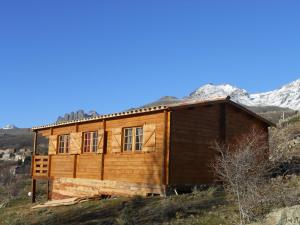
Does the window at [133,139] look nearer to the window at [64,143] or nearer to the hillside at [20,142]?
the window at [64,143]

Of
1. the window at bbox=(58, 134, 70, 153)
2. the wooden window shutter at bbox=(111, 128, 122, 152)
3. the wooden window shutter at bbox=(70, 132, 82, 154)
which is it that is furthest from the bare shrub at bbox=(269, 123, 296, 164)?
the window at bbox=(58, 134, 70, 153)

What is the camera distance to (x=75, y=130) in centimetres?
2422

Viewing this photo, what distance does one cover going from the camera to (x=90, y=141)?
23.0 meters

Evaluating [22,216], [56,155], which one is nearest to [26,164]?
[56,155]

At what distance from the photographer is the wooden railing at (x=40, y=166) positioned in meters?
27.0

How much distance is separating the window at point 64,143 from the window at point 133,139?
5993 mm

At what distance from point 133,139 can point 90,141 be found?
4.04 m

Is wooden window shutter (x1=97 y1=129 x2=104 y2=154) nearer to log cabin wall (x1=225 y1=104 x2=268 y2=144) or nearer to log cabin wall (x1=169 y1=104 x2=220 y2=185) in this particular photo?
log cabin wall (x1=169 y1=104 x2=220 y2=185)

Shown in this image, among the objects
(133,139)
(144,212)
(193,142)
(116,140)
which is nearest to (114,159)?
(116,140)

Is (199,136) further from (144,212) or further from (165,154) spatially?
(144,212)

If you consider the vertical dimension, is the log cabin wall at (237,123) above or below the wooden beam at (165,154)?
above

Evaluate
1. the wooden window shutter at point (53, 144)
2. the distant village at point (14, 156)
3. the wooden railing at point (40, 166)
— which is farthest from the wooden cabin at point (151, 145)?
the distant village at point (14, 156)

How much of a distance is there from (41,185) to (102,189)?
61.3 ft

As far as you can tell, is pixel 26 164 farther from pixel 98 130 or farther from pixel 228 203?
pixel 228 203
